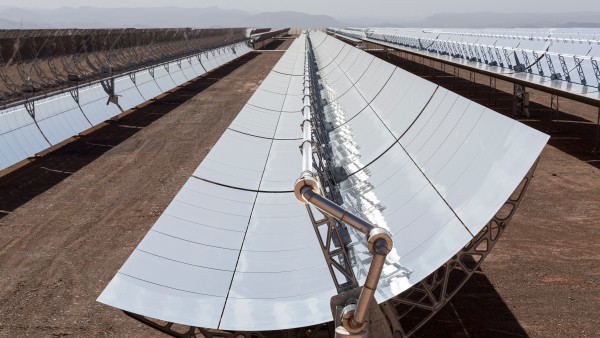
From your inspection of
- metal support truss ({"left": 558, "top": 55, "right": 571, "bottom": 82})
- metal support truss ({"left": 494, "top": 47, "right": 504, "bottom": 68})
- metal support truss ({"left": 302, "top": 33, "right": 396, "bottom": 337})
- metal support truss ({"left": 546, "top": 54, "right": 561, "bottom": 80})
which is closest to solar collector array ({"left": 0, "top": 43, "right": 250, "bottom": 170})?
metal support truss ({"left": 302, "top": 33, "right": 396, "bottom": 337})

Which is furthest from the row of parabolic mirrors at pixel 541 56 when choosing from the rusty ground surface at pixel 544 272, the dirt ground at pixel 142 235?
the rusty ground surface at pixel 544 272

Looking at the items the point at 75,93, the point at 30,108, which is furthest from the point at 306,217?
the point at 75,93

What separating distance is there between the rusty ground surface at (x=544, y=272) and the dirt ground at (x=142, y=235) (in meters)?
0.02

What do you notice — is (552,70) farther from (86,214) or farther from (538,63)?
(86,214)

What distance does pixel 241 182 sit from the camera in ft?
36.1

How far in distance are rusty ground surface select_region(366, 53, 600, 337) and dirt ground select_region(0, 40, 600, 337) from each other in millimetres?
19

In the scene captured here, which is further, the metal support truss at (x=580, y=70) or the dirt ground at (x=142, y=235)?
the metal support truss at (x=580, y=70)

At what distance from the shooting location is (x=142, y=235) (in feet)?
43.3

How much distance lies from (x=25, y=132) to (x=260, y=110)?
8.08m

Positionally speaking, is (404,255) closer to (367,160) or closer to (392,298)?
(392,298)

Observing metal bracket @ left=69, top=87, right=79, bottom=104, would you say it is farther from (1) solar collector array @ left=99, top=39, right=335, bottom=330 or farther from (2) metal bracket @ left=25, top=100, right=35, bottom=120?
(1) solar collector array @ left=99, top=39, right=335, bottom=330

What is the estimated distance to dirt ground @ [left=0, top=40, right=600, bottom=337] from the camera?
9352 millimetres

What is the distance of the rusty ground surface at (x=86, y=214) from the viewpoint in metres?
9.81

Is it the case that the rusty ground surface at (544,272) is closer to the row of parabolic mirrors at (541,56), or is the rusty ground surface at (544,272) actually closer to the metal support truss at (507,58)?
the row of parabolic mirrors at (541,56)
